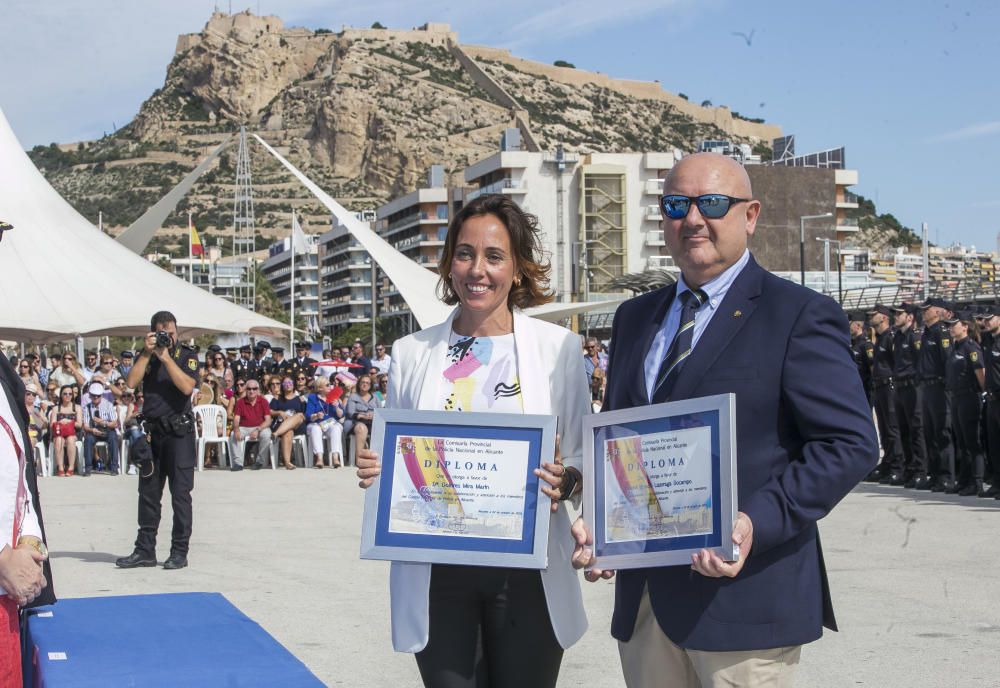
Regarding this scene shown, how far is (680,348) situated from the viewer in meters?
2.80

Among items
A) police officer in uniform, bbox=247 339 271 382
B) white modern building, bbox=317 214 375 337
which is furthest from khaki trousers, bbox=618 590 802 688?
white modern building, bbox=317 214 375 337

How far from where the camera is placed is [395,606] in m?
3.25

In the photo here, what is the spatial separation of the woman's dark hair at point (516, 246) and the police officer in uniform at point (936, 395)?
11348mm

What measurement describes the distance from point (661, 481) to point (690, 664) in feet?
1.46

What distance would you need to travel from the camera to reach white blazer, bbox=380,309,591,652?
3219mm

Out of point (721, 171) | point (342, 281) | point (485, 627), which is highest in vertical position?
point (342, 281)

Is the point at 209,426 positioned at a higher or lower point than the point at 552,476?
lower

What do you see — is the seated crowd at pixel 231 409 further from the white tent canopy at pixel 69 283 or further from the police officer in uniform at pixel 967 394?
the police officer in uniform at pixel 967 394

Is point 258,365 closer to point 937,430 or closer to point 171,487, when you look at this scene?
point 937,430

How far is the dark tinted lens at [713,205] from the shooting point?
2.83 meters

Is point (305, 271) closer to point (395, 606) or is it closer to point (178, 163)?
point (178, 163)

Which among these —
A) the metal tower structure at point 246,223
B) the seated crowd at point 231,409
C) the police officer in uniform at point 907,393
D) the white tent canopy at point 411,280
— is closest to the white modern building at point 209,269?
the metal tower structure at point 246,223

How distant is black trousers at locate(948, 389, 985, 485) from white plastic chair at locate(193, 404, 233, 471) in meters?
11.3

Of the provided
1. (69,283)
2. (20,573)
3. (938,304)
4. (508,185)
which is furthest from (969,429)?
(508,185)
